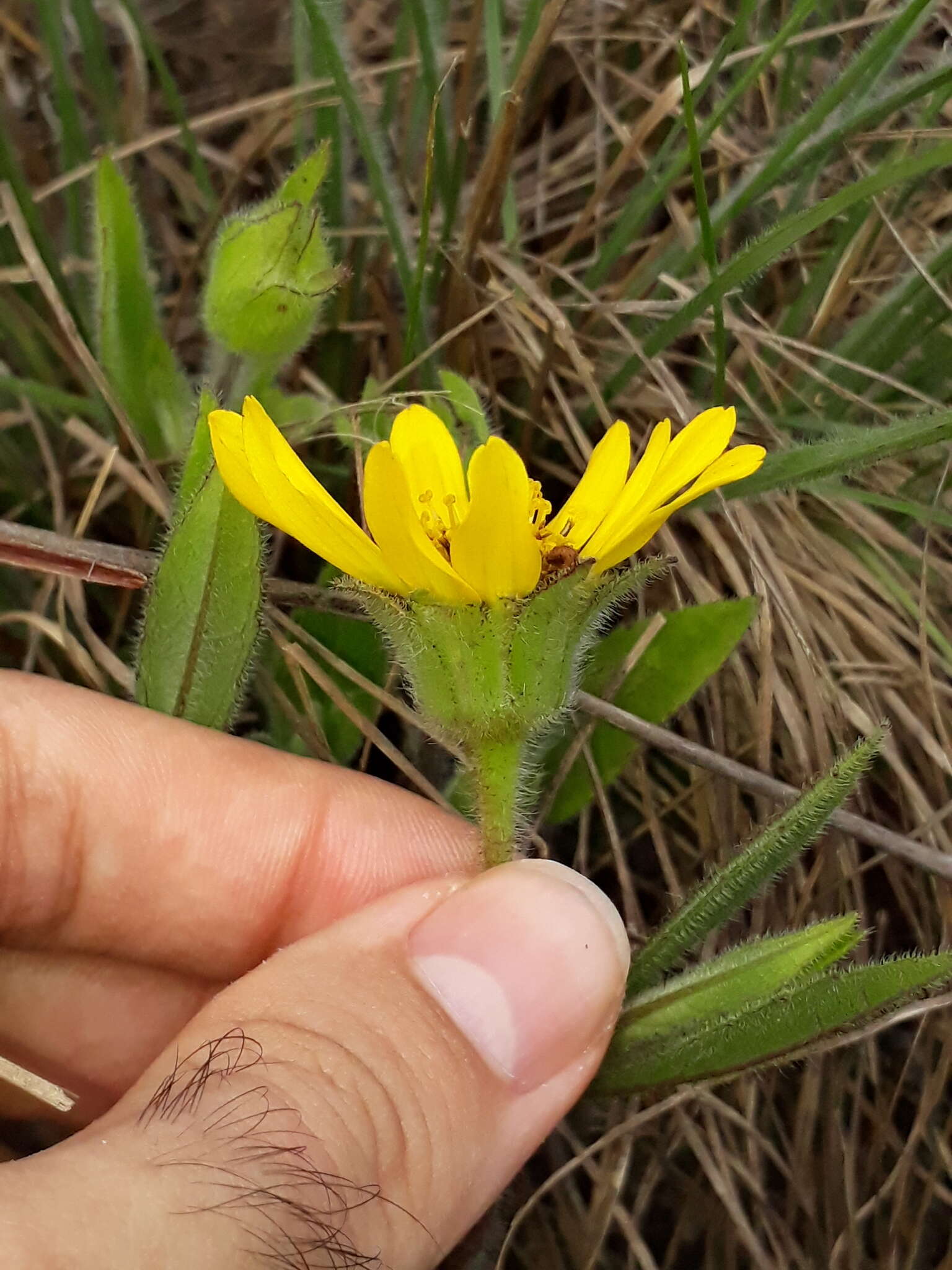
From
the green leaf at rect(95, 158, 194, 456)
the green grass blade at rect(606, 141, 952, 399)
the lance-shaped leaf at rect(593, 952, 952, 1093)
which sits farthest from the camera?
the green leaf at rect(95, 158, 194, 456)

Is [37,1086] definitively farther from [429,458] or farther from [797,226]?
[797,226]

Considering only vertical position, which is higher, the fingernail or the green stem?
the green stem

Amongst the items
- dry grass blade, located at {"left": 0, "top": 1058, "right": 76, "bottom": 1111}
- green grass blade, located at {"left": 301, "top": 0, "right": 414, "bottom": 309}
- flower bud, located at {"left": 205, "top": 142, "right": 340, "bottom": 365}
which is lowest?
dry grass blade, located at {"left": 0, "top": 1058, "right": 76, "bottom": 1111}

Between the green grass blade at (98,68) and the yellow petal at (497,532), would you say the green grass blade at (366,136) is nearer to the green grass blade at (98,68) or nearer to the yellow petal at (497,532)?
the green grass blade at (98,68)

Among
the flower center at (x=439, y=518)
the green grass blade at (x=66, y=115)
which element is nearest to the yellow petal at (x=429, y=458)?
the flower center at (x=439, y=518)

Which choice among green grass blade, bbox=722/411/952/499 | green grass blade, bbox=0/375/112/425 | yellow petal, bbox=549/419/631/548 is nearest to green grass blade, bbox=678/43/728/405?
green grass blade, bbox=722/411/952/499

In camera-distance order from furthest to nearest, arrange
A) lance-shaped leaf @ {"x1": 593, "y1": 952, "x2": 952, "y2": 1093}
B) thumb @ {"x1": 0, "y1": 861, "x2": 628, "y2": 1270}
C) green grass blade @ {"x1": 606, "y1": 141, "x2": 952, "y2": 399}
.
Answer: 1. green grass blade @ {"x1": 606, "y1": 141, "x2": 952, "y2": 399}
2. lance-shaped leaf @ {"x1": 593, "y1": 952, "x2": 952, "y2": 1093}
3. thumb @ {"x1": 0, "y1": 861, "x2": 628, "y2": 1270}

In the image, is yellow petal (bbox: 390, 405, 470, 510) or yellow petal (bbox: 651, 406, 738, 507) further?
yellow petal (bbox: 390, 405, 470, 510)

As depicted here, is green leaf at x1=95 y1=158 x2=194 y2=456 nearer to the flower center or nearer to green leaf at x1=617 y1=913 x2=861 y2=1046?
the flower center
